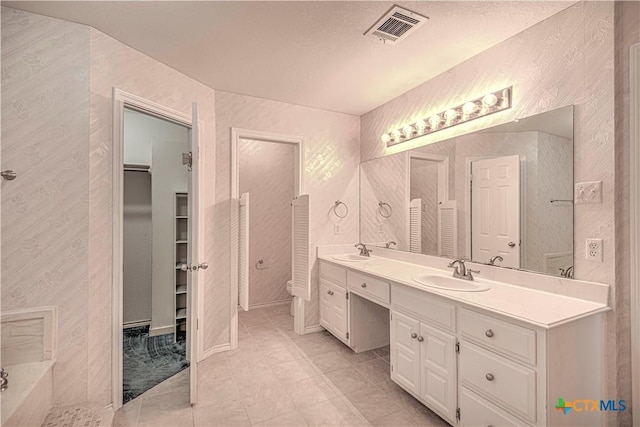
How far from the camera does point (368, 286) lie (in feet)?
8.01

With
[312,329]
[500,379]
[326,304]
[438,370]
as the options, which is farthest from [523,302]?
[312,329]

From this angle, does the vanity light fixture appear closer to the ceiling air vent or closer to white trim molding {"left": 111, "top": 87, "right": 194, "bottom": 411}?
Answer: the ceiling air vent

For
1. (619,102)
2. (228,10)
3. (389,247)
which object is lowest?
(389,247)

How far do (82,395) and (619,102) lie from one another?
11.2ft

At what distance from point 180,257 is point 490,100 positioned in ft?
10.4

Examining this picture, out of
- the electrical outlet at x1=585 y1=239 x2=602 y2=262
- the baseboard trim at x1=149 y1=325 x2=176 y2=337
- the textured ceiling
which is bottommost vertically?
the baseboard trim at x1=149 y1=325 x2=176 y2=337

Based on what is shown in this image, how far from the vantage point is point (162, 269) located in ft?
10.0

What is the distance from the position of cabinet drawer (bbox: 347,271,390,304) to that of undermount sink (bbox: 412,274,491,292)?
249 mm

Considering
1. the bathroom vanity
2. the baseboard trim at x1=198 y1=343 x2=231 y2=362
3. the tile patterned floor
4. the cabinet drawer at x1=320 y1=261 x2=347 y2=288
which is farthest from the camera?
the cabinet drawer at x1=320 y1=261 x2=347 y2=288

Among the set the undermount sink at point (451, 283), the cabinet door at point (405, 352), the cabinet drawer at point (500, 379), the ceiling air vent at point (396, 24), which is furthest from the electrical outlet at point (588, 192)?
the ceiling air vent at point (396, 24)

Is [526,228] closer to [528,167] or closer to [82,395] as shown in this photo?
[528,167]

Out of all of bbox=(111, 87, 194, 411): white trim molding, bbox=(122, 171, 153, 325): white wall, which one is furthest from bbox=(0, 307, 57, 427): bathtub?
bbox=(122, 171, 153, 325): white wall

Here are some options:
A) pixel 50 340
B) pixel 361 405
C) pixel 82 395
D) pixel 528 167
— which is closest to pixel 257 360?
pixel 361 405

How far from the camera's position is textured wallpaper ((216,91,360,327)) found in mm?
2893
